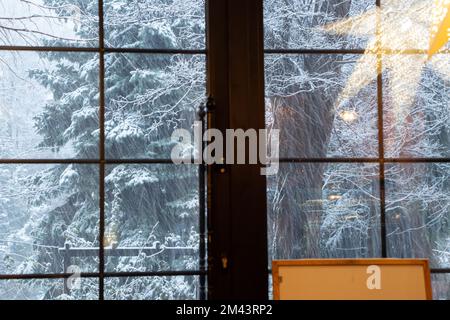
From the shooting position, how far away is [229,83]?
10.3 feet

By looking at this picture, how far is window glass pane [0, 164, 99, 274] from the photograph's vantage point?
3088 millimetres

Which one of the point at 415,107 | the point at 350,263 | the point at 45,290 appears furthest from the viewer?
the point at 415,107

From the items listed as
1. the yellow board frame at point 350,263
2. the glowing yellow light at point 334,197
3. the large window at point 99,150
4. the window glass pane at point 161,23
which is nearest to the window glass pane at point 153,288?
the large window at point 99,150

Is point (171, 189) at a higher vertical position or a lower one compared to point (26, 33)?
lower

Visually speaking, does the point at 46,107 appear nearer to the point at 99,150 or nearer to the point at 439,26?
the point at 99,150

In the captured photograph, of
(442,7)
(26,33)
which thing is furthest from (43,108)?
(442,7)

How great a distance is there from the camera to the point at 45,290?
3.09m

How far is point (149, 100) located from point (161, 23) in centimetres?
33

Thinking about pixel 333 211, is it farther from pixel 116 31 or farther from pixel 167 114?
pixel 116 31

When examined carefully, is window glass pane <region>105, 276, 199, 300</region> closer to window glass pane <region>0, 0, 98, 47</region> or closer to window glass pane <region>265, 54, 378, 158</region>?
window glass pane <region>265, 54, 378, 158</region>

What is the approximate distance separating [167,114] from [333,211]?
79 centimetres

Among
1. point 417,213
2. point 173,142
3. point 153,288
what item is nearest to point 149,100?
point 173,142

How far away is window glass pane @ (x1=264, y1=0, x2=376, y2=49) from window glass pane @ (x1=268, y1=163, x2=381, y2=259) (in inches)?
20.1

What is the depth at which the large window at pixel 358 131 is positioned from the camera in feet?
10.4
